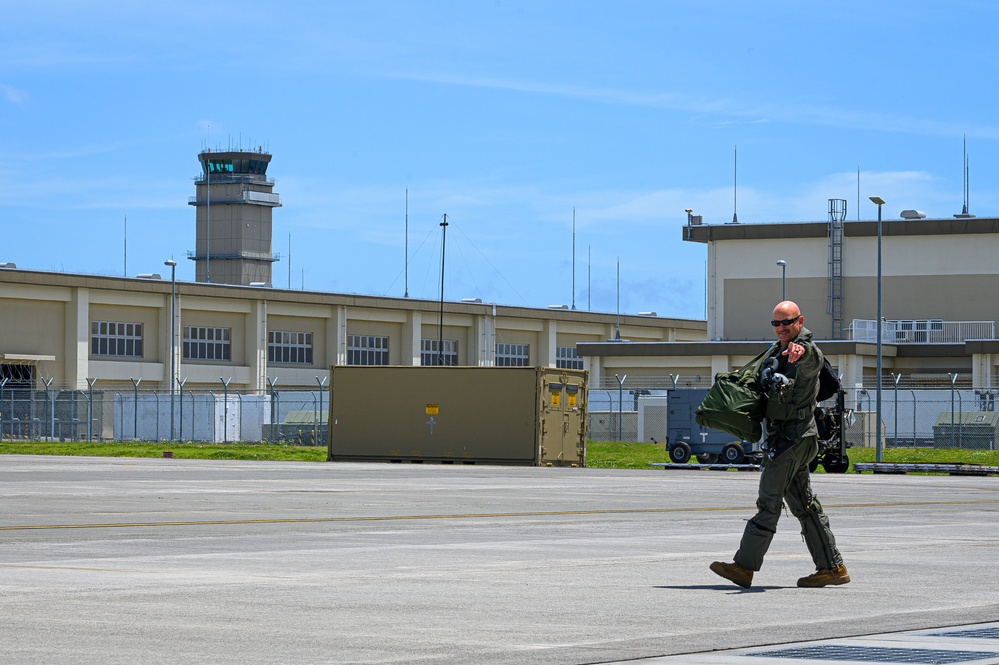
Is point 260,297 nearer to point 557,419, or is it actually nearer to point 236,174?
point 557,419

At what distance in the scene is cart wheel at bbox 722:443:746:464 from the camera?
46656 millimetres

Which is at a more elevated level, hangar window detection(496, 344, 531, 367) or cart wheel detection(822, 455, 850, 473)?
hangar window detection(496, 344, 531, 367)

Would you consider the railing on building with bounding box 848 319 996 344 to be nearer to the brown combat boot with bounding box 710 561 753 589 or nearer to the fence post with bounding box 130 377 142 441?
the fence post with bounding box 130 377 142 441

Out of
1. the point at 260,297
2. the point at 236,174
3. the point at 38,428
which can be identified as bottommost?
the point at 38,428

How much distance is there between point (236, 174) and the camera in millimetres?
143750

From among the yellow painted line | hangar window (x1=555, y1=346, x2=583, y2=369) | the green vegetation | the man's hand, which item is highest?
hangar window (x1=555, y1=346, x2=583, y2=369)

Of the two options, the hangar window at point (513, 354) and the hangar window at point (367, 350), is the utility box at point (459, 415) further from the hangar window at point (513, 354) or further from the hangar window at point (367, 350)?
the hangar window at point (513, 354)

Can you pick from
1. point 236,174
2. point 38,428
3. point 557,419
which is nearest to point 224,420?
point 38,428

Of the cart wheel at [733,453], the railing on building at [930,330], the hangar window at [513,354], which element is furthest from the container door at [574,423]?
the hangar window at [513,354]

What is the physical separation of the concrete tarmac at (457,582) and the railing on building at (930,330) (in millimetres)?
54605

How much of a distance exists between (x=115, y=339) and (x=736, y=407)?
76.3 metres

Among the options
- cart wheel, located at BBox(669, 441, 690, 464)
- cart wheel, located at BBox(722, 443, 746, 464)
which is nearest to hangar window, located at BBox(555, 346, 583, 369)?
cart wheel, located at BBox(669, 441, 690, 464)

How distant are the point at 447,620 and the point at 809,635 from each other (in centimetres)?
192

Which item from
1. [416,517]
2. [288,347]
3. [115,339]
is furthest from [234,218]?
[416,517]
